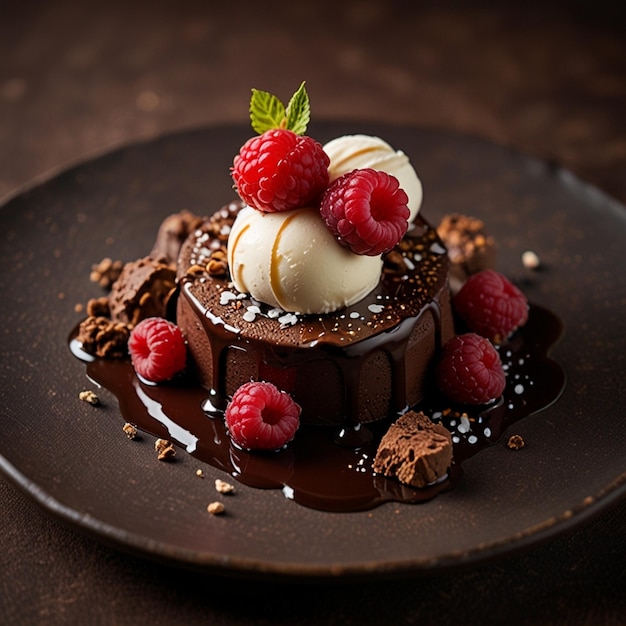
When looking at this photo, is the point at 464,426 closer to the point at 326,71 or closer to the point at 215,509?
the point at 215,509

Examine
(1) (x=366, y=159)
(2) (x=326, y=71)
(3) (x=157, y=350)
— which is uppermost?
(1) (x=366, y=159)

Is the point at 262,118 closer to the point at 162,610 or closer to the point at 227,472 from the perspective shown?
the point at 227,472

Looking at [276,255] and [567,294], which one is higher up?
[276,255]

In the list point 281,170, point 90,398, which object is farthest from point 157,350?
point 281,170

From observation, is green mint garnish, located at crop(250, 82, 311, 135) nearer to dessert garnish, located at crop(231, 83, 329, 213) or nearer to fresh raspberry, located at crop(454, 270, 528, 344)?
dessert garnish, located at crop(231, 83, 329, 213)

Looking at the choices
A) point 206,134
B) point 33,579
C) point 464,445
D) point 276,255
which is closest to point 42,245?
point 206,134

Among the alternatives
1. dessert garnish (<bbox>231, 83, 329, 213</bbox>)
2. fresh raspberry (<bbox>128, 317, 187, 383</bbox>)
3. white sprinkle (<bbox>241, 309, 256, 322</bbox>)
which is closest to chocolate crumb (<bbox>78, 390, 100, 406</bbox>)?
fresh raspberry (<bbox>128, 317, 187, 383</bbox>)
